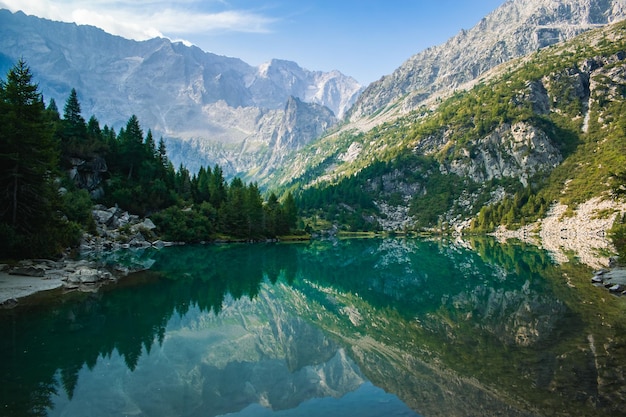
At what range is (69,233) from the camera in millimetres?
59781

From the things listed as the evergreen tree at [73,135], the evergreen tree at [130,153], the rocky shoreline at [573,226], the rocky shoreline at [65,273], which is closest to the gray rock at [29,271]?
the rocky shoreline at [65,273]

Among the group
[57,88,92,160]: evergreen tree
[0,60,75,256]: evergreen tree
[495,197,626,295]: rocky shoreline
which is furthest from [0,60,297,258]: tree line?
[495,197,626,295]: rocky shoreline

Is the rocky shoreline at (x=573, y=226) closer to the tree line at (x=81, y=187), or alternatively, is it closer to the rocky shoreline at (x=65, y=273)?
the tree line at (x=81, y=187)

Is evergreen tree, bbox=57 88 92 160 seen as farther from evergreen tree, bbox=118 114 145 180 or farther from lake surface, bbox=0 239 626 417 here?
lake surface, bbox=0 239 626 417

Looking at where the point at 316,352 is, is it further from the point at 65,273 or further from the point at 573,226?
the point at 573,226

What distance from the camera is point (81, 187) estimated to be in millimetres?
94062

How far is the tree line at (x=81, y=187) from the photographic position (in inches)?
1724

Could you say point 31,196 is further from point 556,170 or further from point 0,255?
point 556,170

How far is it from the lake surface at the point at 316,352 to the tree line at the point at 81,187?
49.8 feet

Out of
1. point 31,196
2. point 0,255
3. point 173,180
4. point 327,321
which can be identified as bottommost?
point 327,321

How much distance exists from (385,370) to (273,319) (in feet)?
44.5

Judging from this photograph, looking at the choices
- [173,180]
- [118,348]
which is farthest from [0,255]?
[173,180]

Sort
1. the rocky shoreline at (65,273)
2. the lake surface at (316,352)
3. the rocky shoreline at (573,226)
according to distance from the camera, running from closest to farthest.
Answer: the lake surface at (316,352) → the rocky shoreline at (65,273) → the rocky shoreline at (573,226)

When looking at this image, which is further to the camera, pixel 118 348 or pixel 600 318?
pixel 600 318
